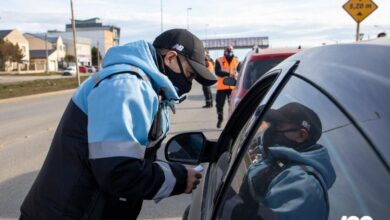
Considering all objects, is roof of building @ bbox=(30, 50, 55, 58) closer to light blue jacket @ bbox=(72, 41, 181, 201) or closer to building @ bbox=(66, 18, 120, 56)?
building @ bbox=(66, 18, 120, 56)

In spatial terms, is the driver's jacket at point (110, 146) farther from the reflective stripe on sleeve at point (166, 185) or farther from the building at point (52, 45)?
the building at point (52, 45)

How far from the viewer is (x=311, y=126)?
1484mm

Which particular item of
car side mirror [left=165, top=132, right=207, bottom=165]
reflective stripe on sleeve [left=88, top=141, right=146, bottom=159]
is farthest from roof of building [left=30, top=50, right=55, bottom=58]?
reflective stripe on sleeve [left=88, top=141, right=146, bottom=159]

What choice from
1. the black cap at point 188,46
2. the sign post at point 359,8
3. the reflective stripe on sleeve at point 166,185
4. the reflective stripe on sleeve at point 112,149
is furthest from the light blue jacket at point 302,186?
the sign post at point 359,8

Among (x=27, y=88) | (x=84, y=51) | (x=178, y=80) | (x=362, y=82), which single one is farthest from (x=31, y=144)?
(x=84, y=51)

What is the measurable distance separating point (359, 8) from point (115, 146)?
47.0 feet

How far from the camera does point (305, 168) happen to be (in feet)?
4.69

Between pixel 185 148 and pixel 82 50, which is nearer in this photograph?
pixel 185 148

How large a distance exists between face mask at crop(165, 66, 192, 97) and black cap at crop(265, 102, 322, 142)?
0.89 m

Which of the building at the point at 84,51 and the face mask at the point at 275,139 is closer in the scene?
the face mask at the point at 275,139

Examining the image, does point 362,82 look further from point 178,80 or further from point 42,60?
point 42,60

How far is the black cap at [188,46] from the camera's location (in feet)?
8.60

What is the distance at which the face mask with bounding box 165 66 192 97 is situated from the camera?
106 inches

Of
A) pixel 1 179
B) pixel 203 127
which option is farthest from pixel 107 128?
pixel 203 127
